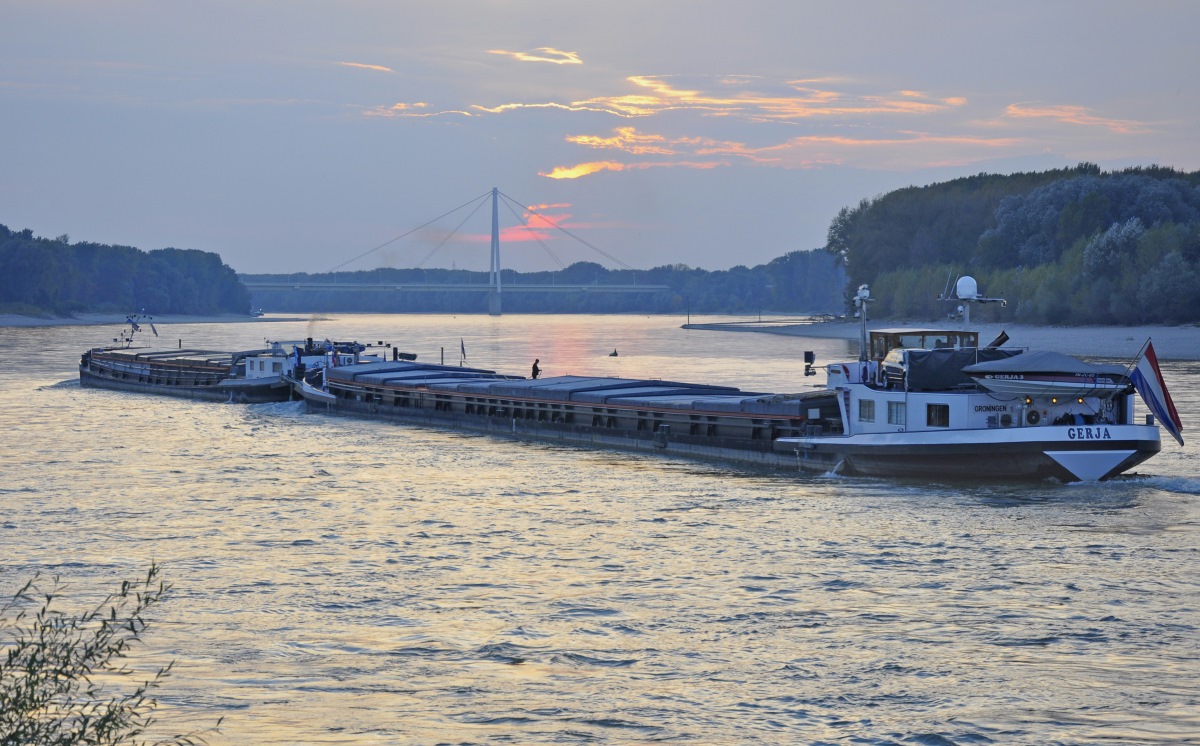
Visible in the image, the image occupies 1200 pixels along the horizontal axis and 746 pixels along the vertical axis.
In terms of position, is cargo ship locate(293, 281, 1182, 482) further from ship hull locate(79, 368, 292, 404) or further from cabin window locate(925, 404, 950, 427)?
ship hull locate(79, 368, 292, 404)

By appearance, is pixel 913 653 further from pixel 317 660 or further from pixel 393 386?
pixel 393 386

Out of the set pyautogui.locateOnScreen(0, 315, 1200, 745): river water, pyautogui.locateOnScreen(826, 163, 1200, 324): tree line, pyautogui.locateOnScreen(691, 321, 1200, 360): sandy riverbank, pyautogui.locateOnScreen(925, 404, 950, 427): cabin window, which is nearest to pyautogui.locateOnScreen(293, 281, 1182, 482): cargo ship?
pyautogui.locateOnScreen(925, 404, 950, 427): cabin window

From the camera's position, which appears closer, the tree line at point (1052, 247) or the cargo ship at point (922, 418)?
the cargo ship at point (922, 418)

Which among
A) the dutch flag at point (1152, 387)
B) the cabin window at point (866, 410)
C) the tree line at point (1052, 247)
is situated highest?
the tree line at point (1052, 247)

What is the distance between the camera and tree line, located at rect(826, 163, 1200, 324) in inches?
4636

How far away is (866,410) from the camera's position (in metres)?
34.8

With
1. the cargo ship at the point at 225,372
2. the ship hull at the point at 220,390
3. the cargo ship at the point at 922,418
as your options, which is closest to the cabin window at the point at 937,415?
the cargo ship at the point at 922,418

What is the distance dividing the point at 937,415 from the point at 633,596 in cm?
1498

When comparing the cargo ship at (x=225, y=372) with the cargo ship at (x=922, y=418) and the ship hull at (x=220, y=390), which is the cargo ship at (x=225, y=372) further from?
the cargo ship at (x=922, y=418)

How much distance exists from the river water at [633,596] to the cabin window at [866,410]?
190cm

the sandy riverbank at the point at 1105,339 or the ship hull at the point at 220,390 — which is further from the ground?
the sandy riverbank at the point at 1105,339

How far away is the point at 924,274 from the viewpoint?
167250 millimetres

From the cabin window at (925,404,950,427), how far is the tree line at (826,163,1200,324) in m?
52.2

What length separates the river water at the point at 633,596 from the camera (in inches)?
578
